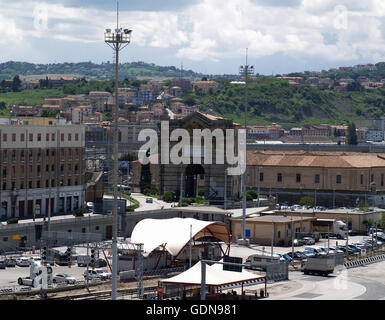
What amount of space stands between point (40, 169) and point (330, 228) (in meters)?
28.5

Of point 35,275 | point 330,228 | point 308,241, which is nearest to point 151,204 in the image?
point 330,228

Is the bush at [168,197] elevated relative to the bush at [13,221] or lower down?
lower down

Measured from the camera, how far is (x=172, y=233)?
7050 cm

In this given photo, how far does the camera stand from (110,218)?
87.0m

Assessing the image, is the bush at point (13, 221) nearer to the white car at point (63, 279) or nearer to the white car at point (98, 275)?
the white car at point (98, 275)

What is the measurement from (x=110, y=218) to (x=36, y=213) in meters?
6.65

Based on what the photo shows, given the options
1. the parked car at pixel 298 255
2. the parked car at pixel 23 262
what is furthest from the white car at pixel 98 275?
the parked car at pixel 298 255

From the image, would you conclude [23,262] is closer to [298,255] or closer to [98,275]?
[98,275]

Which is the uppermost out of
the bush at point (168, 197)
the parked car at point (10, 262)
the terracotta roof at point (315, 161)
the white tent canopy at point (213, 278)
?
the terracotta roof at point (315, 161)

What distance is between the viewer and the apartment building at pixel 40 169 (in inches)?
3381

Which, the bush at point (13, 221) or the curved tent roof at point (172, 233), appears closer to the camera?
the curved tent roof at point (172, 233)

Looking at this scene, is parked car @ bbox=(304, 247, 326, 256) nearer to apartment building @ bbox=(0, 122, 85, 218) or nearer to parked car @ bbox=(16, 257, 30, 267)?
apartment building @ bbox=(0, 122, 85, 218)

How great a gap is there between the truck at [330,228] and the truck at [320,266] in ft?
78.7
